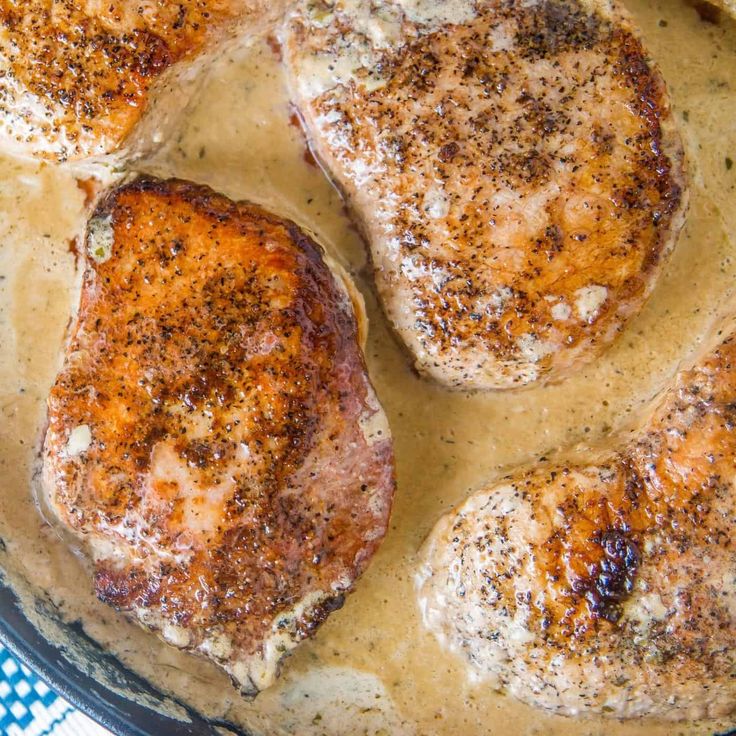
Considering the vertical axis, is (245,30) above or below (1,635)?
above

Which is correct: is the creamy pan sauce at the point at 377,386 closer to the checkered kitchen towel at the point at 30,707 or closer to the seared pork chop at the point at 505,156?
the seared pork chop at the point at 505,156

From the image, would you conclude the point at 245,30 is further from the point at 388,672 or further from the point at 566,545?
the point at 388,672

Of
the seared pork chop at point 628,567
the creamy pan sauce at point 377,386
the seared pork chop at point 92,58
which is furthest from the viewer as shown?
the creamy pan sauce at point 377,386

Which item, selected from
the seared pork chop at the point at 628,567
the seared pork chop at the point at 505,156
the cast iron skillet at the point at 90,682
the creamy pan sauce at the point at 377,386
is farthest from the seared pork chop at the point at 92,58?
the seared pork chop at the point at 628,567

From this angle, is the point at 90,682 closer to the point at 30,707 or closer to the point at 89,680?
the point at 89,680

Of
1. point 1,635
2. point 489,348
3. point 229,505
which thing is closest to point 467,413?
point 489,348

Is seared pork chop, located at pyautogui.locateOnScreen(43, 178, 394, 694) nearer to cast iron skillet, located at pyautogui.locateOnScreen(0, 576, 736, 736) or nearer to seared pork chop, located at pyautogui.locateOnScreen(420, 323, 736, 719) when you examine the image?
cast iron skillet, located at pyautogui.locateOnScreen(0, 576, 736, 736)

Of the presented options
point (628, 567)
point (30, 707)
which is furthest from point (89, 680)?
point (628, 567)
